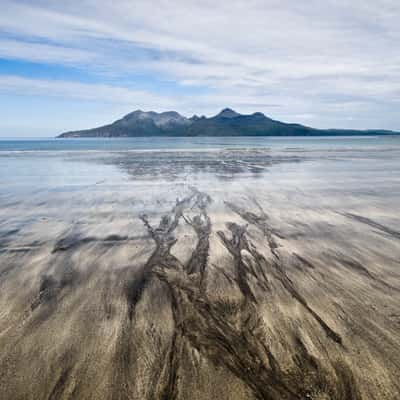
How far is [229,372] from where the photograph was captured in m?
3.82

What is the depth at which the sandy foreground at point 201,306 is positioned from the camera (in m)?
3.71

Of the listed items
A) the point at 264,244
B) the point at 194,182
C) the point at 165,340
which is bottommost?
Result: the point at 194,182

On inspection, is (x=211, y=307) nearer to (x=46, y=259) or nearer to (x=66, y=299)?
(x=66, y=299)

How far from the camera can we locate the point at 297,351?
13.6ft

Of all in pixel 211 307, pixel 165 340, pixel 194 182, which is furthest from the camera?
pixel 194 182

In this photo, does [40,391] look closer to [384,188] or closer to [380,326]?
[380,326]

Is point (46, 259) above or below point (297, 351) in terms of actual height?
below

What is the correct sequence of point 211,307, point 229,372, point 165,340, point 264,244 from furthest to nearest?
point 264,244
point 211,307
point 165,340
point 229,372

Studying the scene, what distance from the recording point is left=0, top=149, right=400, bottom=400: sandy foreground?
146 inches

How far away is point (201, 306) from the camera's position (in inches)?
207

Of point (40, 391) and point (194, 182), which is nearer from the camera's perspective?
point (40, 391)

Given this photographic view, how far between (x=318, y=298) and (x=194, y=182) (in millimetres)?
14256

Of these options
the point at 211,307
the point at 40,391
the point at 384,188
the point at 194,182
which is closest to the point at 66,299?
the point at 40,391

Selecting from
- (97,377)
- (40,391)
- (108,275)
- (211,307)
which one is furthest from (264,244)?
(40,391)
